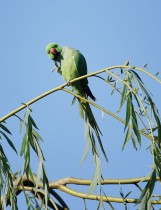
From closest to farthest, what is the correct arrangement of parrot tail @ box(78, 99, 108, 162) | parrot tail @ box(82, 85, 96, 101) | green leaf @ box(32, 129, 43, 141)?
green leaf @ box(32, 129, 43, 141) → parrot tail @ box(78, 99, 108, 162) → parrot tail @ box(82, 85, 96, 101)

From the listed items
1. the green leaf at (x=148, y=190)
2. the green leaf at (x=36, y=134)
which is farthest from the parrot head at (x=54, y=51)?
the green leaf at (x=148, y=190)

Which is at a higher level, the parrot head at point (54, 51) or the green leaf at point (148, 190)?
the parrot head at point (54, 51)

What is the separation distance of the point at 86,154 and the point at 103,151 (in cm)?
9

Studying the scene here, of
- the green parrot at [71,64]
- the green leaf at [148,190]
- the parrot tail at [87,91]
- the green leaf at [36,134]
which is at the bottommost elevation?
the green leaf at [148,190]

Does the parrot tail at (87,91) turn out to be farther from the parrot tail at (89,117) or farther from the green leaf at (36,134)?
the green leaf at (36,134)

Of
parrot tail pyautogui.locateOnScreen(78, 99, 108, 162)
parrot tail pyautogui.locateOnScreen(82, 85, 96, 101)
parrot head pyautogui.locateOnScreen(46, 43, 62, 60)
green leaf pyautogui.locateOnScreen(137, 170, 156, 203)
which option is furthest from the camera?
parrot head pyautogui.locateOnScreen(46, 43, 62, 60)

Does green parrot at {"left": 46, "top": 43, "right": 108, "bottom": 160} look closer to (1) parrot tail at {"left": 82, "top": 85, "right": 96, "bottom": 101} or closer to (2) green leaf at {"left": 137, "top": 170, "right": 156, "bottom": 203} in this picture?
(1) parrot tail at {"left": 82, "top": 85, "right": 96, "bottom": 101}

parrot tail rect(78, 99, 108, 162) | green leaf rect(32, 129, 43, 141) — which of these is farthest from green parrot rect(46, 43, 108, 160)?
green leaf rect(32, 129, 43, 141)

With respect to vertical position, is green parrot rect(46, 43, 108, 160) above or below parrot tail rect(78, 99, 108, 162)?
above

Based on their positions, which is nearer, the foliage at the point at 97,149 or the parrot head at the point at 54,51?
the foliage at the point at 97,149

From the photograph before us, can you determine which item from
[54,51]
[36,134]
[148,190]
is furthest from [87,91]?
[148,190]

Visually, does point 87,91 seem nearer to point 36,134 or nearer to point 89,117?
point 89,117

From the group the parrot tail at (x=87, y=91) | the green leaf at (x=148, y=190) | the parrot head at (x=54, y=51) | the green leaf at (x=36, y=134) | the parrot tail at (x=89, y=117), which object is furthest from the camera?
the parrot head at (x=54, y=51)

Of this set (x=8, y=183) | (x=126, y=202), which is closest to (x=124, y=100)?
(x=126, y=202)
